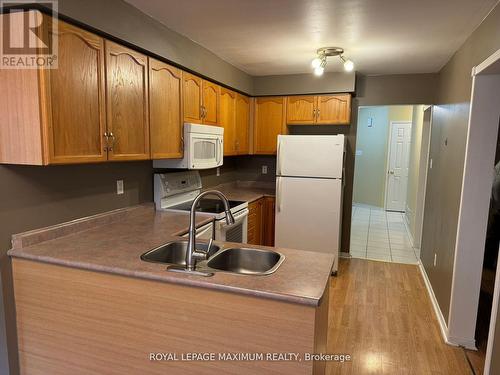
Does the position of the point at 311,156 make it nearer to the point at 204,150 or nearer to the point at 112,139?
the point at 204,150

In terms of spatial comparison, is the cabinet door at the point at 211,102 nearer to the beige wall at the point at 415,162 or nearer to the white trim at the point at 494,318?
the white trim at the point at 494,318

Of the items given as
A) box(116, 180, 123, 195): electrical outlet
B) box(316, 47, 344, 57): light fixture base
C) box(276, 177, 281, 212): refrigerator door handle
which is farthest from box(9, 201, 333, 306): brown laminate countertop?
box(316, 47, 344, 57): light fixture base

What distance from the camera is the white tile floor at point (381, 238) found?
4.65 metres

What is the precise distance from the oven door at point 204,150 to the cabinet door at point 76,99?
0.95 meters

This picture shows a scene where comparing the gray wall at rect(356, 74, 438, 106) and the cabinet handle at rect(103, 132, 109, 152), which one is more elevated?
the gray wall at rect(356, 74, 438, 106)

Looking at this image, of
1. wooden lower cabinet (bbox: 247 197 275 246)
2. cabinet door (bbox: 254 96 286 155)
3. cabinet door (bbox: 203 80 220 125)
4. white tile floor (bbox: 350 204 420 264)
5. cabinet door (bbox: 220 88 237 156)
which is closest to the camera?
cabinet door (bbox: 203 80 220 125)

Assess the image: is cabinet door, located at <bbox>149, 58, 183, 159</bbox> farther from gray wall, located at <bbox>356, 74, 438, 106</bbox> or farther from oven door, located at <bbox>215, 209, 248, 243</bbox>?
gray wall, located at <bbox>356, 74, 438, 106</bbox>

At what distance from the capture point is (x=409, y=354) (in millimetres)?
2439

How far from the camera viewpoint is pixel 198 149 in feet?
9.95

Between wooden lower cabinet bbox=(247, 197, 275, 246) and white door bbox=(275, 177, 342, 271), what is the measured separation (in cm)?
25

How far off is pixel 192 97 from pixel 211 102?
1.34ft

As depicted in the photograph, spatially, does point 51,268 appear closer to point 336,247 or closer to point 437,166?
point 336,247

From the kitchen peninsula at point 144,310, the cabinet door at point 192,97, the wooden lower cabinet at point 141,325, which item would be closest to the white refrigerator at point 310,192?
the cabinet door at point 192,97

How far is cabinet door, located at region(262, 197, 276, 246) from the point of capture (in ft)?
13.9
